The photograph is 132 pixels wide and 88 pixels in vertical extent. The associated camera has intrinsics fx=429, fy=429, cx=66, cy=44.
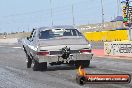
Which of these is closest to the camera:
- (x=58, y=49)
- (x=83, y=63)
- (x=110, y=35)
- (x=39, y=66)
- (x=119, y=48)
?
(x=58, y=49)

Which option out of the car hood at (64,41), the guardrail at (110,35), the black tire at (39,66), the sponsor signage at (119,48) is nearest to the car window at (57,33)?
the car hood at (64,41)

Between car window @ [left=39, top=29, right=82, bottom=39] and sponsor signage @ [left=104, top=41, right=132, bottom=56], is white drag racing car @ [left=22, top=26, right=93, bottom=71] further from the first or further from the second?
sponsor signage @ [left=104, top=41, right=132, bottom=56]

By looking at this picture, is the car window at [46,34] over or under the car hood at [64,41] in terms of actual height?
over

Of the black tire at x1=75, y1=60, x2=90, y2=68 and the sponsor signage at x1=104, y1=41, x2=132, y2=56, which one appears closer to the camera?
the black tire at x1=75, y1=60, x2=90, y2=68

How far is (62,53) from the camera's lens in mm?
15117

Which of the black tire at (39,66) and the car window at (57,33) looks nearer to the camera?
the black tire at (39,66)

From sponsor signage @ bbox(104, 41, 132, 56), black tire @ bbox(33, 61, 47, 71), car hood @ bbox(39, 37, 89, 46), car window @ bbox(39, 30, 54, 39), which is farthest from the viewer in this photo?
sponsor signage @ bbox(104, 41, 132, 56)

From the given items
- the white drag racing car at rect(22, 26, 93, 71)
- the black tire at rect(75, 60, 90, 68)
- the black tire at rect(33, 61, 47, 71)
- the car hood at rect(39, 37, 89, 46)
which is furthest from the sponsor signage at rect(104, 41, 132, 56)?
the black tire at rect(33, 61, 47, 71)

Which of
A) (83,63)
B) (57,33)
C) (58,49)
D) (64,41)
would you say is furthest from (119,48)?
(58,49)

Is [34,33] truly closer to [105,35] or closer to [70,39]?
[70,39]

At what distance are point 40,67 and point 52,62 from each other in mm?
610

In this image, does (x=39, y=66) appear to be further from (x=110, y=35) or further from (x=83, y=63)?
(x=110, y=35)

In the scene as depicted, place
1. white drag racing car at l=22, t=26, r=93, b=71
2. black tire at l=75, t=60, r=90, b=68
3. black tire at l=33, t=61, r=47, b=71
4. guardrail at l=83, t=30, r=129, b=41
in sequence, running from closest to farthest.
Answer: white drag racing car at l=22, t=26, r=93, b=71, black tire at l=33, t=61, r=47, b=71, black tire at l=75, t=60, r=90, b=68, guardrail at l=83, t=30, r=129, b=41

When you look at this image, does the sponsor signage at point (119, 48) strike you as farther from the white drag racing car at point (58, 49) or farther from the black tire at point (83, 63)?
the white drag racing car at point (58, 49)
